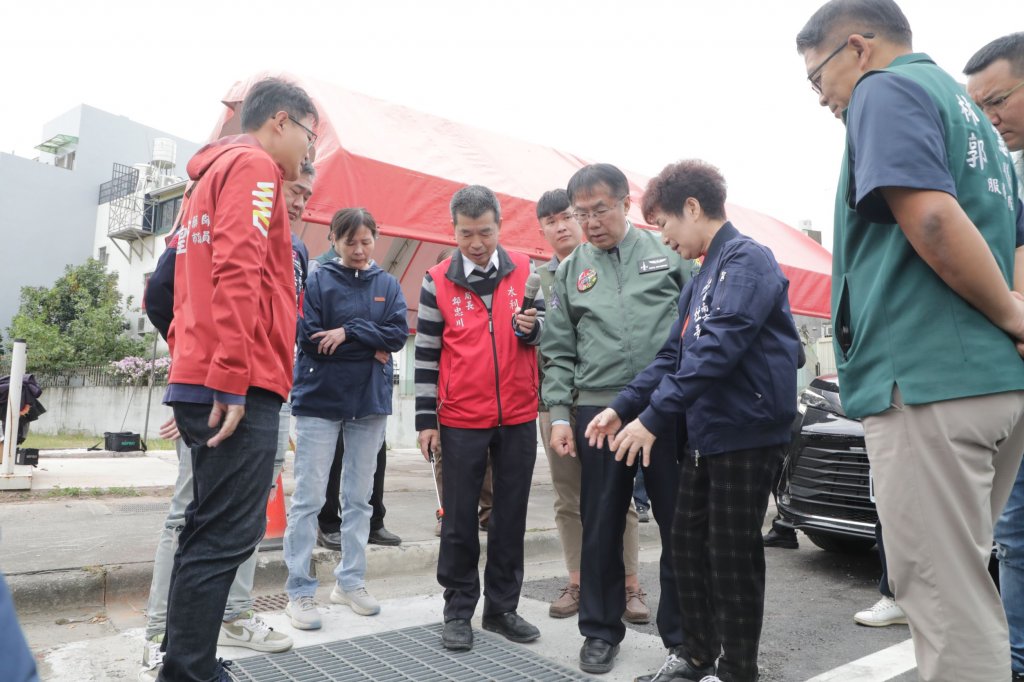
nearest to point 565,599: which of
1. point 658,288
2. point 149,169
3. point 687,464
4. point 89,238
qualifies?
point 687,464

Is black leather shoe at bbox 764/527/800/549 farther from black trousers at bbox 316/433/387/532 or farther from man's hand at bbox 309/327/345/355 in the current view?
man's hand at bbox 309/327/345/355

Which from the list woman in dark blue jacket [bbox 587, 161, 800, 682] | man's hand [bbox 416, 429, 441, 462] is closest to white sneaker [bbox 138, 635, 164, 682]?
man's hand [bbox 416, 429, 441, 462]

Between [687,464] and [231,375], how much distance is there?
158cm

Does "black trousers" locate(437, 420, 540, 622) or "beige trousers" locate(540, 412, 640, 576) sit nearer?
"black trousers" locate(437, 420, 540, 622)

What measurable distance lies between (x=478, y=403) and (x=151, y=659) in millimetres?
1548

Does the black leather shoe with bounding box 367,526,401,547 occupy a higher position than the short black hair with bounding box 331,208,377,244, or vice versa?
the short black hair with bounding box 331,208,377,244

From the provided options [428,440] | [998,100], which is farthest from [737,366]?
[428,440]

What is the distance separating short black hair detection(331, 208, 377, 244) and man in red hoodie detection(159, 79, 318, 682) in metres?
1.48

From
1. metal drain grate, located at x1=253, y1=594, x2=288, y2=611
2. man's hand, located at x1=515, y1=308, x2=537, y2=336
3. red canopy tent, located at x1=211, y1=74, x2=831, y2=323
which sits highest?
red canopy tent, located at x1=211, y1=74, x2=831, y2=323

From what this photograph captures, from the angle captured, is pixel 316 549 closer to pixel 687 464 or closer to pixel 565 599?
pixel 565 599

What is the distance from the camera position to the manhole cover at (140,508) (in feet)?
18.1

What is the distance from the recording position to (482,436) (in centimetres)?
319

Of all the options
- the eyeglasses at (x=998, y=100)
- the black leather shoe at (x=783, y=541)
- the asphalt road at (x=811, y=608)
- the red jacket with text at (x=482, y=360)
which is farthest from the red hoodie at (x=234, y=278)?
the black leather shoe at (x=783, y=541)

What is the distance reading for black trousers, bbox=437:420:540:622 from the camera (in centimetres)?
312
